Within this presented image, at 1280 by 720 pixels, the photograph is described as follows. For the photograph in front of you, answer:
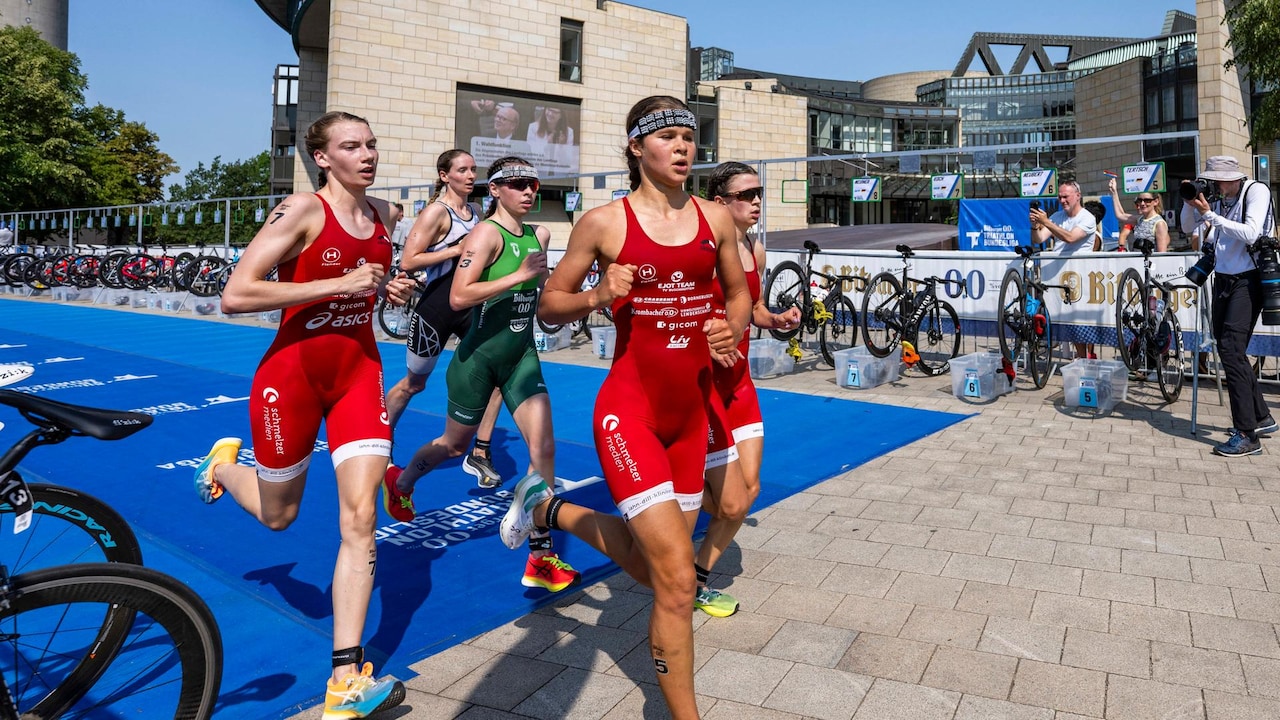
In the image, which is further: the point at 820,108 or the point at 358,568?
the point at 820,108

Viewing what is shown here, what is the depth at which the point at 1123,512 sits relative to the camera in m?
5.40

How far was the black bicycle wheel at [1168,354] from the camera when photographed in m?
8.77

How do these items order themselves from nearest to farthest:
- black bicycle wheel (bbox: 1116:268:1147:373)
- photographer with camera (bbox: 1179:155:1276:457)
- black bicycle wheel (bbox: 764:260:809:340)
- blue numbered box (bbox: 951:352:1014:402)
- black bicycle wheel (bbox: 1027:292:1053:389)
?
photographer with camera (bbox: 1179:155:1276:457) → black bicycle wheel (bbox: 1116:268:1147:373) → blue numbered box (bbox: 951:352:1014:402) → black bicycle wheel (bbox: 1027:292:1053:389) → black bicycle wheel (bbox: 764:260:809:340)

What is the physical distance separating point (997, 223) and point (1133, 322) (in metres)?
10.4

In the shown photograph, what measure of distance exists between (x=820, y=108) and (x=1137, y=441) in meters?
56.7

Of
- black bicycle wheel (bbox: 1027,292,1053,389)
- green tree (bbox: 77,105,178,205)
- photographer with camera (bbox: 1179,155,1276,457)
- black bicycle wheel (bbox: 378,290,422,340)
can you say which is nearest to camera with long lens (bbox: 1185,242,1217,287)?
photographer with camera (bbox: 1179,155,1276,457)

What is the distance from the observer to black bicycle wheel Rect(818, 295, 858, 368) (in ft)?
36.7

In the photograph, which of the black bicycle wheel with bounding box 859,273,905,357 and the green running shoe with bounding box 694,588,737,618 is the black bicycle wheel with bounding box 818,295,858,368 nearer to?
the black bicycle wheel with bounding box 859,273,905,357

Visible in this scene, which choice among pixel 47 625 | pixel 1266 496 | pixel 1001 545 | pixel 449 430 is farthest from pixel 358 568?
pixel 1266 496

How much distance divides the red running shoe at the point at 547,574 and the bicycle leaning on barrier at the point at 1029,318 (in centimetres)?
654

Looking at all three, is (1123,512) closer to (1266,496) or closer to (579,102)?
(1266,496)

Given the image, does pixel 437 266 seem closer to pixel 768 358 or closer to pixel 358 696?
pixel 358 696

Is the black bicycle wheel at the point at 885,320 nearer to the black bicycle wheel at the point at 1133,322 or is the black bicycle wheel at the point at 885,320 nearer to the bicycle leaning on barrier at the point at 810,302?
the bicycle leaning on barrier at the point at 810,302

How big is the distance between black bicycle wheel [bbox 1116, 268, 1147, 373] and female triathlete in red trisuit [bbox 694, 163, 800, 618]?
19.0 feet
